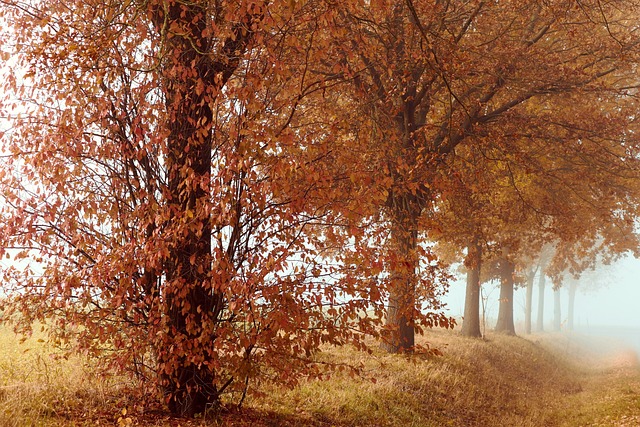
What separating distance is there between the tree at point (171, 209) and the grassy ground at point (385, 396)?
0.79m

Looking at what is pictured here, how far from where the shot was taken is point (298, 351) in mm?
6219

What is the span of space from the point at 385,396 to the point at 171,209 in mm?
5842

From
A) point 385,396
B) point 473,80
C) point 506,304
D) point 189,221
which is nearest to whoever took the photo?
point 189,221

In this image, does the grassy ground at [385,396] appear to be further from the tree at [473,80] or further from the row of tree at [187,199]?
the tree at [473,80]

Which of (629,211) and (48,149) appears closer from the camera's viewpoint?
A: (48,149)

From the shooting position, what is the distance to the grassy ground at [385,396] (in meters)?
6.80

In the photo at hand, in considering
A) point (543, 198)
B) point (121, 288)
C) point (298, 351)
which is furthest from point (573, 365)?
point (121, 288)

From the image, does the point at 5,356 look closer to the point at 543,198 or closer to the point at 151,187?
the point at 151,187

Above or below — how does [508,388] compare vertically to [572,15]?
below

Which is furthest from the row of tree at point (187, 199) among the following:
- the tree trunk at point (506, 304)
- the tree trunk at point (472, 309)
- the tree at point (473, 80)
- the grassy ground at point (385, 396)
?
the tree trunk at point (506, 304)

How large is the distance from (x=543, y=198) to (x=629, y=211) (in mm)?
4290

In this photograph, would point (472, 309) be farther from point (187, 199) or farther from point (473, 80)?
point (187, 199)

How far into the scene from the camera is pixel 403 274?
7348 millimetres

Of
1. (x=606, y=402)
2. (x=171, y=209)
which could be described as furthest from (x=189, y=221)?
(x=606, y=402)
